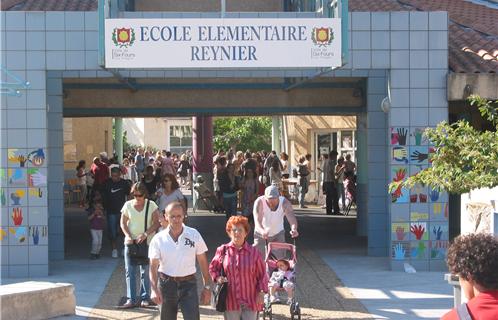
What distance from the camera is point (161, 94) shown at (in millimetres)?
16734

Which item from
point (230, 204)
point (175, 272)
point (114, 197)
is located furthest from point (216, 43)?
point (230, 204)

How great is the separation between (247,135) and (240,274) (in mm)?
35554

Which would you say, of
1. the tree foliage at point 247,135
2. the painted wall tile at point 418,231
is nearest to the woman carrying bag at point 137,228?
the painted wall tile at point 418,231

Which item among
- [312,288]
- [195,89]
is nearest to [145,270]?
[312,288]

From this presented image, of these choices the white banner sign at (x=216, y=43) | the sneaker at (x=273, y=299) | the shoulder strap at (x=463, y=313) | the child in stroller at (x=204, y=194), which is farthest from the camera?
the child in stroller at (x=204, y=194)

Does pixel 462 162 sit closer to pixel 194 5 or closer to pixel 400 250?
pixel 400 250

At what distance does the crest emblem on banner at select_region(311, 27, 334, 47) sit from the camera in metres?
11.7

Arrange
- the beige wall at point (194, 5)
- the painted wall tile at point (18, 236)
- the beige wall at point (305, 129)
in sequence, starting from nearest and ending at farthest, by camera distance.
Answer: the painted wall tile at point (18, 236)
the beige wall at point (194, 5)
the beige wall at point (305, 129)

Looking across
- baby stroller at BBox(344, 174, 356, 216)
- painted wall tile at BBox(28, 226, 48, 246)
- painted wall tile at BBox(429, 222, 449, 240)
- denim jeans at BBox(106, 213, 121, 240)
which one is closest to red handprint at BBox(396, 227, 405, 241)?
painted wall tile at BBox(429, 222, 449, 240)

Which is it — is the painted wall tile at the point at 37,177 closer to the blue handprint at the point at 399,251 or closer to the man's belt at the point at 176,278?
the blue handprint at the point at 399,251

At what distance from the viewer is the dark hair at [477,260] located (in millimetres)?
3961

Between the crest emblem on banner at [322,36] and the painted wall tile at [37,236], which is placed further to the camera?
the painted wall tile at [37,236]

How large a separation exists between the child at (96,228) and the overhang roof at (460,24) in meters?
3.92

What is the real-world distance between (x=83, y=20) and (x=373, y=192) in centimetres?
545
